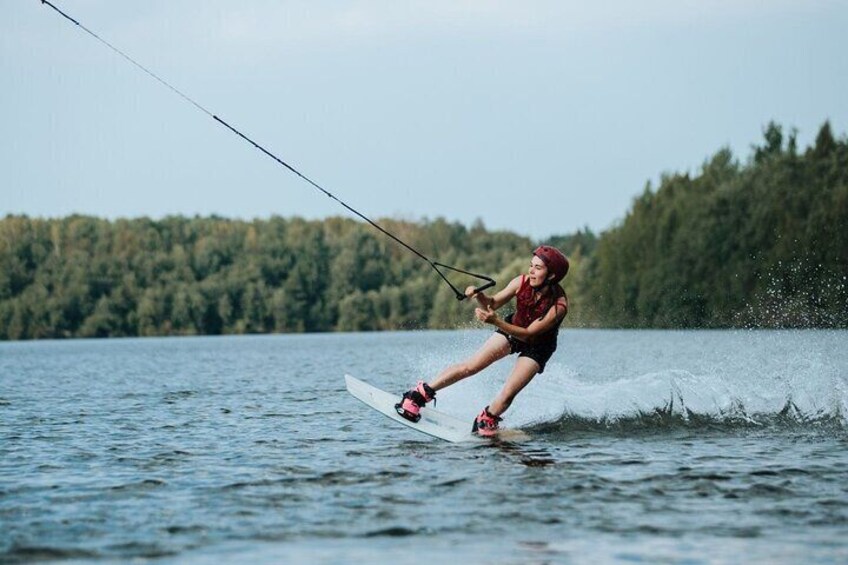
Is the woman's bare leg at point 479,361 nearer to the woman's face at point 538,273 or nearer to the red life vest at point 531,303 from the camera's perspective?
the red life vest at point 531,303

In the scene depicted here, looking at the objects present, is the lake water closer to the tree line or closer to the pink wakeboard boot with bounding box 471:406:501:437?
the pink wakeboard boot with bounding box 471:406:501:437

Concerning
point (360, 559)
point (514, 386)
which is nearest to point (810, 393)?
point (514, 386)

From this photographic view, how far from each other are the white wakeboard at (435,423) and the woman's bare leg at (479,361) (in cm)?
58

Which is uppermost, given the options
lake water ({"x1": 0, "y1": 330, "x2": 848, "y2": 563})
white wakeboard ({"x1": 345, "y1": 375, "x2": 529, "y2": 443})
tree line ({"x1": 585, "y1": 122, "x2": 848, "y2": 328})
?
tree line ({"x1": 585, "y1": 122, "x2": 848, "y2": 328})

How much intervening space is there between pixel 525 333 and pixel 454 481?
3123 millimetres

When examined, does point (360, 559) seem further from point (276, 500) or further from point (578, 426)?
point (578, 426)

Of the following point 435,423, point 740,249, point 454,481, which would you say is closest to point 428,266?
point 740,249

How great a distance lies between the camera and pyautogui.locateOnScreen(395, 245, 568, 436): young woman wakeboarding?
14523mm

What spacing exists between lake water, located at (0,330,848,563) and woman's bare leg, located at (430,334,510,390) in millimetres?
770

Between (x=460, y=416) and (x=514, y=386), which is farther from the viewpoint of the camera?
(x=460, y=416)

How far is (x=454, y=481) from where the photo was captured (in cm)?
1165

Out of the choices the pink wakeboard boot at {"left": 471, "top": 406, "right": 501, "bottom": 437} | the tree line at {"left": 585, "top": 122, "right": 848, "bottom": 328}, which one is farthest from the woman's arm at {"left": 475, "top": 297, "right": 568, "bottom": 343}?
the tree line at {"left": 585, "top": 122, "right": 848, "bottom": 328}

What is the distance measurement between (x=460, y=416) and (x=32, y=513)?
7.64 metres

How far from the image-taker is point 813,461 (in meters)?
12.7
